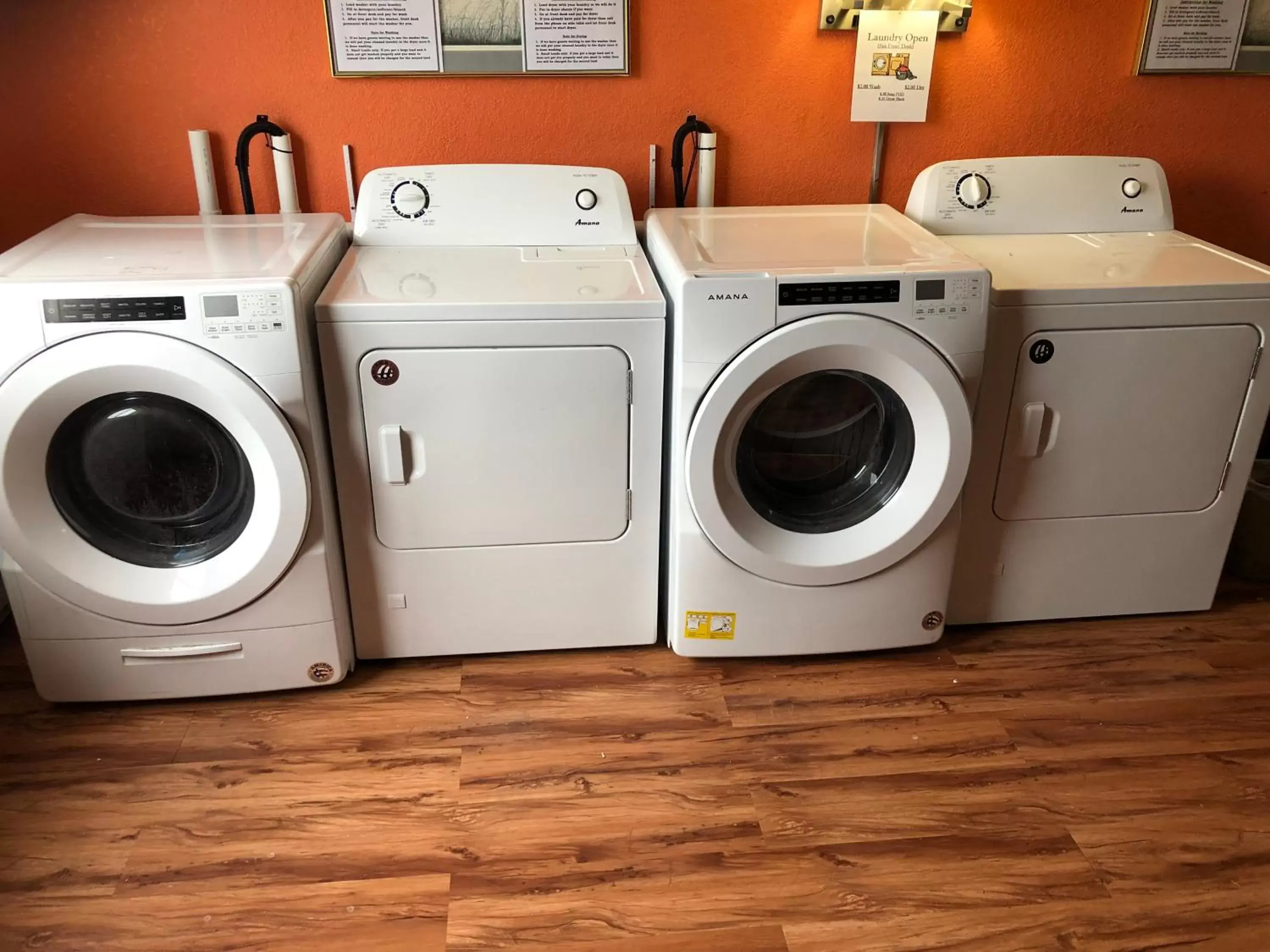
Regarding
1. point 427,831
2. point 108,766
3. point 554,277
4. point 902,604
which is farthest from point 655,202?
point 108,766

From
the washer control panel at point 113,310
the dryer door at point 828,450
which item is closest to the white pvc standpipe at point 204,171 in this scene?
the washer control panel at point 113,310

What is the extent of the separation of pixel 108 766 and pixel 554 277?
122cm

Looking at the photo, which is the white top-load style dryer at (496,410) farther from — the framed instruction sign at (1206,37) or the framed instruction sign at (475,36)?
the framed instruction sign at (1206,37)

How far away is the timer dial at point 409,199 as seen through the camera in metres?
2.13

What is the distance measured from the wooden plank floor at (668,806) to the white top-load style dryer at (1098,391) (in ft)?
0.59

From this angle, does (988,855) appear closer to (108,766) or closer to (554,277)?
(554,277)

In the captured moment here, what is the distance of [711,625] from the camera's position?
79.7 inches

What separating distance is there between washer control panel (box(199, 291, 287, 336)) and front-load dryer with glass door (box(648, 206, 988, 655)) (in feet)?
2.26

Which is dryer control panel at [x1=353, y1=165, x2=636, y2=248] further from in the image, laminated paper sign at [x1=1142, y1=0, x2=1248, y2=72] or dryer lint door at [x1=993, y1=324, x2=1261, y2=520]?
laminated paper sign at [x1=1142, y1=0, x2=1248, y2=72]

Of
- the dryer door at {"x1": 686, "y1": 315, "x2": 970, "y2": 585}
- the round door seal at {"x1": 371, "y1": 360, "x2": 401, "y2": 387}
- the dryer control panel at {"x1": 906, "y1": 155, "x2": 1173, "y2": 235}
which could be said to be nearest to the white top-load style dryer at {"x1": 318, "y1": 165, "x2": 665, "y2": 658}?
the round door seal at {"x1": 371, "y1": 360, "x2": 401, "y2": 387}

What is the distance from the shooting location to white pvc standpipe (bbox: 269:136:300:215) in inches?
87.0

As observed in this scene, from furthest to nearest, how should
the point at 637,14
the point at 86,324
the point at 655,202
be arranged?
the point at 655,202 < the point at 637,14 < the point at 86,324

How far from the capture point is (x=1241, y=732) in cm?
192

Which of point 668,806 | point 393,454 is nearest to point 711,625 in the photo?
point 668,806
